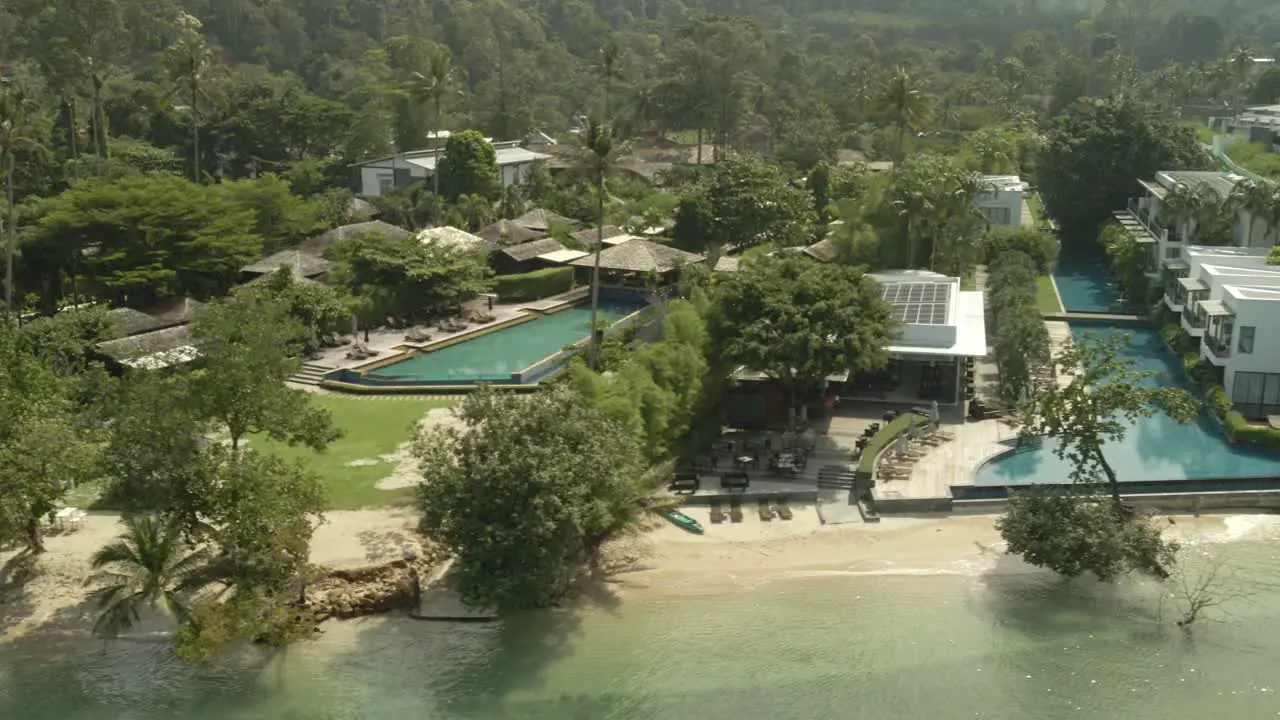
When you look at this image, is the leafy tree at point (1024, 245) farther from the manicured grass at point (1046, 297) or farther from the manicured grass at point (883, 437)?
the manicured grass at point (883, 437)

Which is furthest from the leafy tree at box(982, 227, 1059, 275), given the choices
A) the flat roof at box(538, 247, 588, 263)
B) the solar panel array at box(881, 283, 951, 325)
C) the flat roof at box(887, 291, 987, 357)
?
the flat roof at box(538, 247, 588, 263)

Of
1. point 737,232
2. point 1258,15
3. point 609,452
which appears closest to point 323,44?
point 737,232

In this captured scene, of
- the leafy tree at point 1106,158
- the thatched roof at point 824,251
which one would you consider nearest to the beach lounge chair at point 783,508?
the thatched roof at point 824,251

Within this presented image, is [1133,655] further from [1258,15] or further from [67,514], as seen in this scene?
[1258,15]

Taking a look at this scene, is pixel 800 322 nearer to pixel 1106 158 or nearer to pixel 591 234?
pixel 591 234

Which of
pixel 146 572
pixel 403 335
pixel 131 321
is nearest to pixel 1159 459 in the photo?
pixel 403 335
